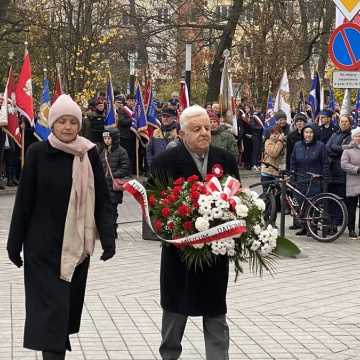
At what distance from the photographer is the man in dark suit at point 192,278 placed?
6328 mm

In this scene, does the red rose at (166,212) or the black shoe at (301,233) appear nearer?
the red rose at (166,212)

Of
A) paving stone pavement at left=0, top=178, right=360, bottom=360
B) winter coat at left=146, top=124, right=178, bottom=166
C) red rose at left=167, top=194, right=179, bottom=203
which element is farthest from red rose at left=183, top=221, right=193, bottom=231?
winter coat at left=146, top=124, right=178, bottom=166

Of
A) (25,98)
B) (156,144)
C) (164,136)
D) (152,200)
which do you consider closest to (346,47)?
(156,144)

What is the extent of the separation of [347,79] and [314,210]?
218 centimetres

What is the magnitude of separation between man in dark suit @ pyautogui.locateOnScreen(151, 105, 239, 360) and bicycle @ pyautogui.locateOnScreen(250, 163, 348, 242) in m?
7.74

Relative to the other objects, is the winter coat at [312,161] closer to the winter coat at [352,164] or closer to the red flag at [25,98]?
the winter coat at [352,164]

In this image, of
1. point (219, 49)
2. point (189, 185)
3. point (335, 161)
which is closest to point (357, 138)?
point (335, 161)

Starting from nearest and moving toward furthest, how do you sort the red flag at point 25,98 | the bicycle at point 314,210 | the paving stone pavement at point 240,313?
the paving stone pavement at point 240,313 → the bicycle at point 314,210 → the red flag at point 25,98

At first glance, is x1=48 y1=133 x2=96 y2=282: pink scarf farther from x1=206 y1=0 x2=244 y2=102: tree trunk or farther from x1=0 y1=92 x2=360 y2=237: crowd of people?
x1=206 y1=0 x2=244 y2=102: tree trunk

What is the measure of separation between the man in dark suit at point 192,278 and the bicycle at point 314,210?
25.4ft

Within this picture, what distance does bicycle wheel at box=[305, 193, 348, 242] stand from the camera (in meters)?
14.3

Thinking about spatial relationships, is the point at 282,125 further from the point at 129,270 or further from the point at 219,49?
the point at 219,49

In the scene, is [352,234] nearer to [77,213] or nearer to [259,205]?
[259,205]

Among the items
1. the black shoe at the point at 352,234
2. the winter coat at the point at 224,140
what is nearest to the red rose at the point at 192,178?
the winter coat at the point at 224,140
